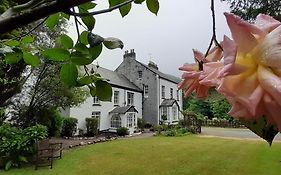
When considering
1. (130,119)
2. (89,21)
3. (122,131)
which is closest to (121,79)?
(130,119)

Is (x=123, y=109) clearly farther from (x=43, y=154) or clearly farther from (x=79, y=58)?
(x=79, y=58)

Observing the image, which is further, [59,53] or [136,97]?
[136,97]

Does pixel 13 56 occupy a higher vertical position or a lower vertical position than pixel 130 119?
lower

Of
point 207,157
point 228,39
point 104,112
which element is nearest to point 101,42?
point 228,39

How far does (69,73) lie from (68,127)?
2146 cm

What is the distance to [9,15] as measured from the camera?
0.47 meters

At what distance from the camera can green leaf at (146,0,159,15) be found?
898mm

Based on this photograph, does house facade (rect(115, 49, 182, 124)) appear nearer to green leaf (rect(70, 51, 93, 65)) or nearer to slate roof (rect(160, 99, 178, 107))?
slate roof (rect(160, 99, 178, 107))

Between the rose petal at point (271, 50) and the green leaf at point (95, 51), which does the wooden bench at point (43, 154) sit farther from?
the rose petal at point (271, 50)

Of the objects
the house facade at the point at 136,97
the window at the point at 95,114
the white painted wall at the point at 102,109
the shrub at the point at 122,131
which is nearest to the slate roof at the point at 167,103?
the house facade at the point at 136,97

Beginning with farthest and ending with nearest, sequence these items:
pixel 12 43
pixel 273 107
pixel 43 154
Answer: pixel 43 154 → pixel 12 43 → pixel 273 107

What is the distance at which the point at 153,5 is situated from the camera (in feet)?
2.97

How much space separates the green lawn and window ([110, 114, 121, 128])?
792 centimetres

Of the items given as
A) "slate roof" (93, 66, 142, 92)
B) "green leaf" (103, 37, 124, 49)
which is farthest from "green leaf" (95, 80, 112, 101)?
"slate roof" (93, 66, 142, 92)
